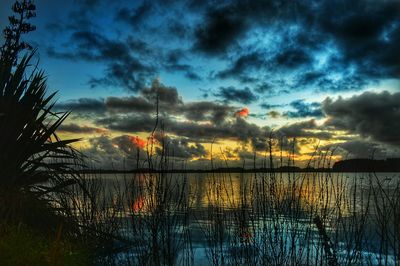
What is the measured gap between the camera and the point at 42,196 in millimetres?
7859

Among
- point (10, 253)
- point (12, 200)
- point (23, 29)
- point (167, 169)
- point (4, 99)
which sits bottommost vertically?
point (10, 253)

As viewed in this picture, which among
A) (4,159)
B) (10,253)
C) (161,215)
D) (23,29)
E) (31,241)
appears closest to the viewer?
(10,253)

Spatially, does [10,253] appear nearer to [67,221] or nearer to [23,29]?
[67,221]

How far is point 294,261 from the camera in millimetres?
8523

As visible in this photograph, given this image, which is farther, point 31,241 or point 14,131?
point 14,131

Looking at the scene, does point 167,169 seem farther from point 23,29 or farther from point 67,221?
point 23,29

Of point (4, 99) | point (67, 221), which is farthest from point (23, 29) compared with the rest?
point (67, 221)

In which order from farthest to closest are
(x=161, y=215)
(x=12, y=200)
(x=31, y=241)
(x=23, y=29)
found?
(x=23, y=29), (x=161, y=215), (x=12, y=200), (x=31, y=241)

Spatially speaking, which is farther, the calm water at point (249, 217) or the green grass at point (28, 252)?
the calm water at point (249, 217)

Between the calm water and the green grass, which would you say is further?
the calm water

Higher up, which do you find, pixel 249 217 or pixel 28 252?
pixel 28 252

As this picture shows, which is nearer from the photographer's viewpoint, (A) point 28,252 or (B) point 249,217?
(A) point 28,252

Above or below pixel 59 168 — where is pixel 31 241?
below

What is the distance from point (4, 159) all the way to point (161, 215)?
3.14 meters
